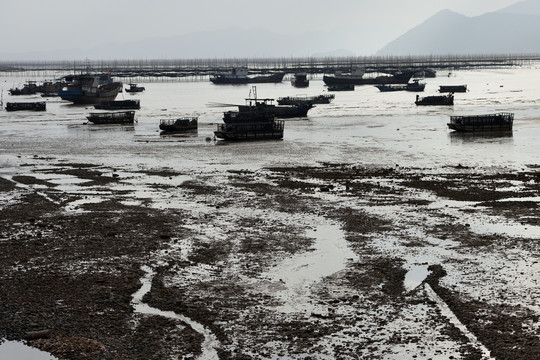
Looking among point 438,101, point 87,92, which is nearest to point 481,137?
point 438,101

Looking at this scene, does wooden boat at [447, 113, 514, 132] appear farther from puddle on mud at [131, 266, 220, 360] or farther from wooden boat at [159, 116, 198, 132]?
puddle on mud at [131, 266, 220, 360]

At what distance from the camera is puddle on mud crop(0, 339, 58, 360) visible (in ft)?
55.6

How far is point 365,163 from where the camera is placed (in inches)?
1875

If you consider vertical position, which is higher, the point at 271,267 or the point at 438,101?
the point at 438,101

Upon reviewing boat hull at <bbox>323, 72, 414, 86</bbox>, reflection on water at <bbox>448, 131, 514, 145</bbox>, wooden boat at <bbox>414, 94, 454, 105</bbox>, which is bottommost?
reflection on water at <bbox>448, 131, 514, 145</bbox>

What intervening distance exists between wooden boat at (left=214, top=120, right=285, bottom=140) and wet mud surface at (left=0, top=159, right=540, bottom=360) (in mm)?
24209

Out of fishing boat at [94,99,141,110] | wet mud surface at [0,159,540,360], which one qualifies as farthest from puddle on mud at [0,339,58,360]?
fishing boat at [94,99,141,110]

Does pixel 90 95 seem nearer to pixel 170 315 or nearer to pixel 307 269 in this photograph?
pixel 307 269

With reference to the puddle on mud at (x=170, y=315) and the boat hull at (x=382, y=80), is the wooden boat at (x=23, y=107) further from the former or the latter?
the puddle on mud at (x=170, y=315)

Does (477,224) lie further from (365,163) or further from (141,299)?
(365,163)

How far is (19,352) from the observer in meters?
17.2

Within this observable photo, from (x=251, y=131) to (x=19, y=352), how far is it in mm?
48045

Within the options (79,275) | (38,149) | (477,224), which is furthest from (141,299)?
(38,149)

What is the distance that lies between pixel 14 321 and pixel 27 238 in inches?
350
